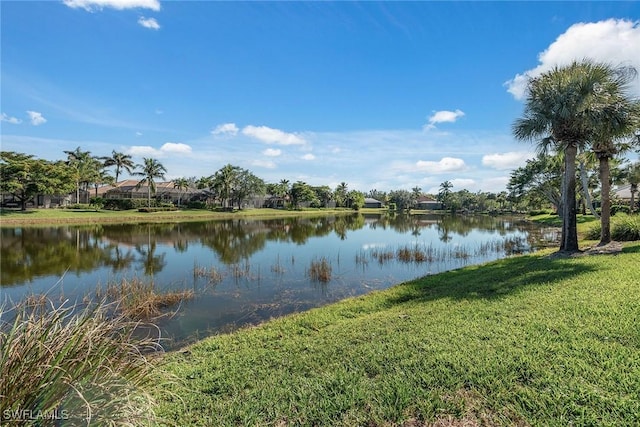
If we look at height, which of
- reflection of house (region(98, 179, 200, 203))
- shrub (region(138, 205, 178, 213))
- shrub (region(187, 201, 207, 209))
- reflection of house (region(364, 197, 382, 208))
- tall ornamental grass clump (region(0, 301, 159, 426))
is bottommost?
tall ornamental grass clump (region(0, 301, 159, 426))

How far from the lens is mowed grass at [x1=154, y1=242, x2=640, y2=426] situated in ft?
11.0

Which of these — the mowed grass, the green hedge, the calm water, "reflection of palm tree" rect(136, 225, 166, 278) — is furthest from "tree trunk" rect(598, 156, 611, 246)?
the green hedge

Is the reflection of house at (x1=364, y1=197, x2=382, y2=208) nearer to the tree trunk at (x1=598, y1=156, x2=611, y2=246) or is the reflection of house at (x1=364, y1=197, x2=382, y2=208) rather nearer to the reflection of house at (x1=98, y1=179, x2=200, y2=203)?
the reflection of house at (x1=98, y1=179, x2=200, y2=203)

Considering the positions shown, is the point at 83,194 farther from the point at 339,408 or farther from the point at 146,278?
the point at 339,408

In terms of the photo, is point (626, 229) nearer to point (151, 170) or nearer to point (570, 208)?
point (570, 208)

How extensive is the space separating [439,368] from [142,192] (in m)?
75.0

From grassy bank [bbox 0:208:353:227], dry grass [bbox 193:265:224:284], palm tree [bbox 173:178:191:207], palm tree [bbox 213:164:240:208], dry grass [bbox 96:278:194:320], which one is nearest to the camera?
dry grass [bbox 96:278:194:320]

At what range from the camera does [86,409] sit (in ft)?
8.01

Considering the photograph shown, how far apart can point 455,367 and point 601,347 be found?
1975 millimetres

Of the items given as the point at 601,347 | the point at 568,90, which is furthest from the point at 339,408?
the point at 568,90

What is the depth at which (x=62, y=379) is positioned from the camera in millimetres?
2498

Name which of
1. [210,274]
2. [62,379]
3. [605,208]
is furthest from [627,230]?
[62,379]

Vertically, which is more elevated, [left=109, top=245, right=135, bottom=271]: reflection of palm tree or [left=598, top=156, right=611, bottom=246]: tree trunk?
[left=598, top=156, right=611, bottom=246]: tree trunk

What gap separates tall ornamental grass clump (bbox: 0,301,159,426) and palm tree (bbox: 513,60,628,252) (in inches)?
582
